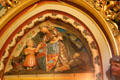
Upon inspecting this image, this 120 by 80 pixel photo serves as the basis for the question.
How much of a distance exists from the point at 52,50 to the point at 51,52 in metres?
0.04

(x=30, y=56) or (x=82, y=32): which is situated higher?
(x=82, y=32)

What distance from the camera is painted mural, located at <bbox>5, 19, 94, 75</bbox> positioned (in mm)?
2566

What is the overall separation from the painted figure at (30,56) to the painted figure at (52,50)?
4.3 inches

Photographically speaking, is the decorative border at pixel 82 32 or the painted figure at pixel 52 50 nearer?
the decorative border at pixel 82 32

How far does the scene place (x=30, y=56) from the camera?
2.66m

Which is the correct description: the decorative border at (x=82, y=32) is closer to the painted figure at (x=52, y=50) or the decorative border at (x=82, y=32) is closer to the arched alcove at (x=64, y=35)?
the arched alcove at (x=64, y=35)

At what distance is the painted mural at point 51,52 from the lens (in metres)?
2.57

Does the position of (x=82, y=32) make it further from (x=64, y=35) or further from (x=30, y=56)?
(x=30, y=56)

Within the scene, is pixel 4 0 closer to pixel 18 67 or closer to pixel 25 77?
pixel 18 67

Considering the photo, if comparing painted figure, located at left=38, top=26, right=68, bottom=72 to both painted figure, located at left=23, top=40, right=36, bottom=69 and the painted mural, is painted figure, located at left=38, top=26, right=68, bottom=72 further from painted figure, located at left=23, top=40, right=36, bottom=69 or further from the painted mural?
painted figure, located at left=23, top=40, right=36, bottom=69

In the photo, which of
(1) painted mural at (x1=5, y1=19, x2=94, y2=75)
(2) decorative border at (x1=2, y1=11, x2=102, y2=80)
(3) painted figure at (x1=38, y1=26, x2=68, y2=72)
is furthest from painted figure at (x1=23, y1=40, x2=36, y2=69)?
(2) decorative border at (x1=2, y1=11, x2=102, y2=80)

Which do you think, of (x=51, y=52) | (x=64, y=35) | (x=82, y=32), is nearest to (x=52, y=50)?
(x=51, y=52)

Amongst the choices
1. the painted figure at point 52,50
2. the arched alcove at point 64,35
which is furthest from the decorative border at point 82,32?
the painted figure at point 52,50

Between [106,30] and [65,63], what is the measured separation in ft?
2.60
